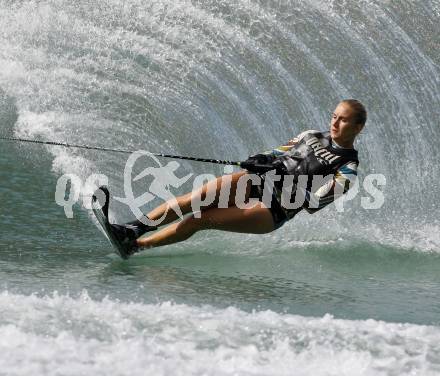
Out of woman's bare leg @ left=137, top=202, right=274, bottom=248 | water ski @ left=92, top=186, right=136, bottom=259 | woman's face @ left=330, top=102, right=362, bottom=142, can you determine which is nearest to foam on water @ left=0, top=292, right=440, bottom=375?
water ski @ left=92, top=186, right=136, bottom=259

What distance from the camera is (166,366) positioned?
143 inches

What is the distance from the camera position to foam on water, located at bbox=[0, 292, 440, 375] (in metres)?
3.63

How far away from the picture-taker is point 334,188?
18.8 feet

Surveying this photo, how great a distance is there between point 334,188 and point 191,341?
2.15m

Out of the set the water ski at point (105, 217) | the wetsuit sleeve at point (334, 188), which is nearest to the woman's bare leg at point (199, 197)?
the water ski at point (105, 217)

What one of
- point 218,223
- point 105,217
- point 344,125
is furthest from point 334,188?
point 105,217

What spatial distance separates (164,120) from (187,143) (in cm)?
40

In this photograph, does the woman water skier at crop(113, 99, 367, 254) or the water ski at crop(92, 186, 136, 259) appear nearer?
the water ski at crop(92, 186, 136, 259)

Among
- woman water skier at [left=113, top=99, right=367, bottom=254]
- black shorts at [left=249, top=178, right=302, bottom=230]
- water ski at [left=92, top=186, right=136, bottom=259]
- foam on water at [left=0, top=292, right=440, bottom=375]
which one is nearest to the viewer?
foam on water at [left=0, top=292, right=440, bottom=375]

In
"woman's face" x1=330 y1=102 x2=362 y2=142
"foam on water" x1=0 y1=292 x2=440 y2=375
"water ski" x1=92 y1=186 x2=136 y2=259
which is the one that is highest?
"woman's face" x1=330 y1=102 x2=362 y2=142

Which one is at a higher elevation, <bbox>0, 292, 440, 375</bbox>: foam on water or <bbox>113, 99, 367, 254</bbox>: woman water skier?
<bbox>113, 99, 367, 254</bbox>: woman water skier

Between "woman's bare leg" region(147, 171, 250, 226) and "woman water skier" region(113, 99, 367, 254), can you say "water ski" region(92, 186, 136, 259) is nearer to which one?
"woman water skier" region(113, 99, 367, 254)

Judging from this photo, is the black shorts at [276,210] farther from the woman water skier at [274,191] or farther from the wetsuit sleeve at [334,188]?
the wetsuit sleeve at [334,188]

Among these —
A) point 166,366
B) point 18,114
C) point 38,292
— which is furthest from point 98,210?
point 18,114
